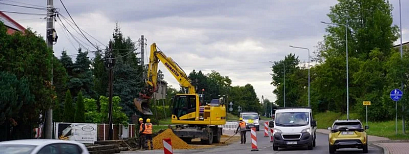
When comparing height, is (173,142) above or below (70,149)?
below

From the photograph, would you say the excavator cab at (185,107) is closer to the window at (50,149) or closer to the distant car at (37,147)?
the distant car at (37,147)

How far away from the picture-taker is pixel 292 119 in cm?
2858

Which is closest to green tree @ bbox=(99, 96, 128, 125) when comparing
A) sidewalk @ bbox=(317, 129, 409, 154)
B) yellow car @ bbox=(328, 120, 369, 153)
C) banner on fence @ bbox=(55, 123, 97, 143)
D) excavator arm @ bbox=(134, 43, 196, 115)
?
excavator arm @ bbox=(134, 43, 196, 115)

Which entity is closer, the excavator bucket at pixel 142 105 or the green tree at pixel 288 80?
the excavator bucket at pixel 142 105

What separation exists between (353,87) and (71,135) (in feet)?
134

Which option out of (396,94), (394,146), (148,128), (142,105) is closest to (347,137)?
(394,146)

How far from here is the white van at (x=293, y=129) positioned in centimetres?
2772

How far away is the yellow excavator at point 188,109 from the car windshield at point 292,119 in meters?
7.03

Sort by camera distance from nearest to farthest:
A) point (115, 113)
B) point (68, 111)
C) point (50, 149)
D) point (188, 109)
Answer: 1. point (50, 149)
2. point (188, 109)
3. point (115, 113)
4. point (68, 111)

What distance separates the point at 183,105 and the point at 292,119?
9.37m

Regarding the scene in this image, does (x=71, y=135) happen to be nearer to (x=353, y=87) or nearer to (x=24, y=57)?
(x=24, y=57)

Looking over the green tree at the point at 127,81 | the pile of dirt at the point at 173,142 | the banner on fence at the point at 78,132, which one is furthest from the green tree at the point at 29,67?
the green tree at the point at 127,81

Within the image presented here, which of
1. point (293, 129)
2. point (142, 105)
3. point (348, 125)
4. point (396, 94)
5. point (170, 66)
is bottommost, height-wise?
point (293, 129)

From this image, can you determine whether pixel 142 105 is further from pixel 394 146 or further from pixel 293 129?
pixel 394 146
